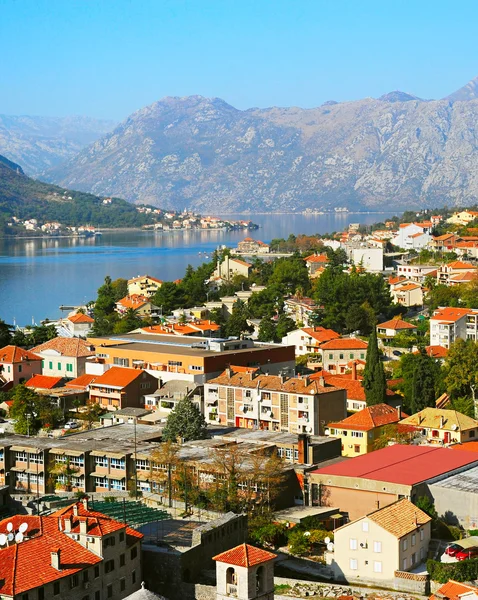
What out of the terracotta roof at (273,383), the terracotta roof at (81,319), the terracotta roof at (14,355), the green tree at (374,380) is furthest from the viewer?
the terracotta roof at (81,319)

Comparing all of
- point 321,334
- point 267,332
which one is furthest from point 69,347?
point 321,334

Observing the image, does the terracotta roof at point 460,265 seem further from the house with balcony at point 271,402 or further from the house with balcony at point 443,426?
the house with balcony at point 443,426

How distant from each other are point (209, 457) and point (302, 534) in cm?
235

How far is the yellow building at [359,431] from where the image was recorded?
56.5 feet

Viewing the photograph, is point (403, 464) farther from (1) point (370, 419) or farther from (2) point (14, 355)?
(2) point (14, 355)

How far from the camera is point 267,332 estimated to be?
1072 inches

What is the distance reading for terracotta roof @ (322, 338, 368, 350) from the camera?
2492 centimetres

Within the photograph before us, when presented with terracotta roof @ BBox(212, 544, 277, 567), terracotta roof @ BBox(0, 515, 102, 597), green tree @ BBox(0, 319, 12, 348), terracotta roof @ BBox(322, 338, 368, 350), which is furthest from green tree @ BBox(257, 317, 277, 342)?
terracotta roof @ BBox(212, 544, 277, 567)

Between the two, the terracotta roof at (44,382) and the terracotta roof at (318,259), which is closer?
the terracotta roof at (44,382)

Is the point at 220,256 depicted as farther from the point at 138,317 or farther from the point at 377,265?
the point at 138,317

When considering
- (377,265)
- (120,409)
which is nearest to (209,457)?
(120,409)

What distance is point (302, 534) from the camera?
12703 millimetres

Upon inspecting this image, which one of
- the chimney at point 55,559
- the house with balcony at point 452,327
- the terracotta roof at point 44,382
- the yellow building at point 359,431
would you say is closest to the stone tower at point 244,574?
the chimney at point 55,559

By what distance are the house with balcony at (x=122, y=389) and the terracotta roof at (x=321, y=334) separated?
20.5 feet
